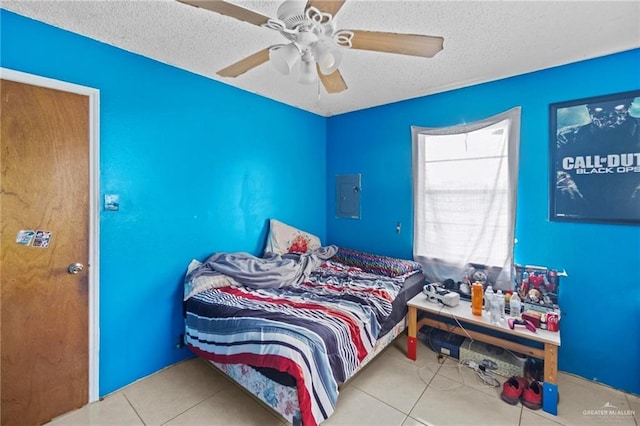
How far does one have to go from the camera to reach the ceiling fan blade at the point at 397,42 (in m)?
1.48

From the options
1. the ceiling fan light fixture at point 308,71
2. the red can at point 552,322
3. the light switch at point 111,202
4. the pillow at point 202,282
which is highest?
the ceiling fan light fixture at point 308,71

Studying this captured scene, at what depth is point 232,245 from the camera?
9.05 ft

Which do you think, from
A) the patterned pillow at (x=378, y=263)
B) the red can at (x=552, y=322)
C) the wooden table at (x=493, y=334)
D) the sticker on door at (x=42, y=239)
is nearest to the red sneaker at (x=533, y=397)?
the wooden table at (x=493, y=334)

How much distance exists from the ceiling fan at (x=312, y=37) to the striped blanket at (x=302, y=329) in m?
1.46

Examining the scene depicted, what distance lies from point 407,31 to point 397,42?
365 mm

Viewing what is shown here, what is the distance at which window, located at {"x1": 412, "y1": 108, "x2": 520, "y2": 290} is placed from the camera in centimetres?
245

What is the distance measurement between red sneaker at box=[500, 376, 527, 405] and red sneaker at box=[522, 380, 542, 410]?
33 mm

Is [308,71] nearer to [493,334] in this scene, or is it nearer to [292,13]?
[292,13]

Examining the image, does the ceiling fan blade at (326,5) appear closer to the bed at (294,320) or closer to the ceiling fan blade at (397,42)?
the ceiling fan blade at (397,42)

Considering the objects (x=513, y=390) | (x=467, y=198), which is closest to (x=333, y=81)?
(x=467, y=198)

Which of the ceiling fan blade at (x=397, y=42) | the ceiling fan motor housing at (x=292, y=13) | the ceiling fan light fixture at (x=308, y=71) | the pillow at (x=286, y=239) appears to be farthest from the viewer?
the pillow at (x=286, y=239)

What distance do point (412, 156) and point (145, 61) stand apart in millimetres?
2495

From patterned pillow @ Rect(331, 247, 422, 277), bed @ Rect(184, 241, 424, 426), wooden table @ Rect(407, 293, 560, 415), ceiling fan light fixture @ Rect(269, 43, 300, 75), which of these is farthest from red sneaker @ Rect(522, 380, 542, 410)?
ceiling fan light fixture @ Rect(269, 43, 300, 75)

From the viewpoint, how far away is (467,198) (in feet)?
8.74
